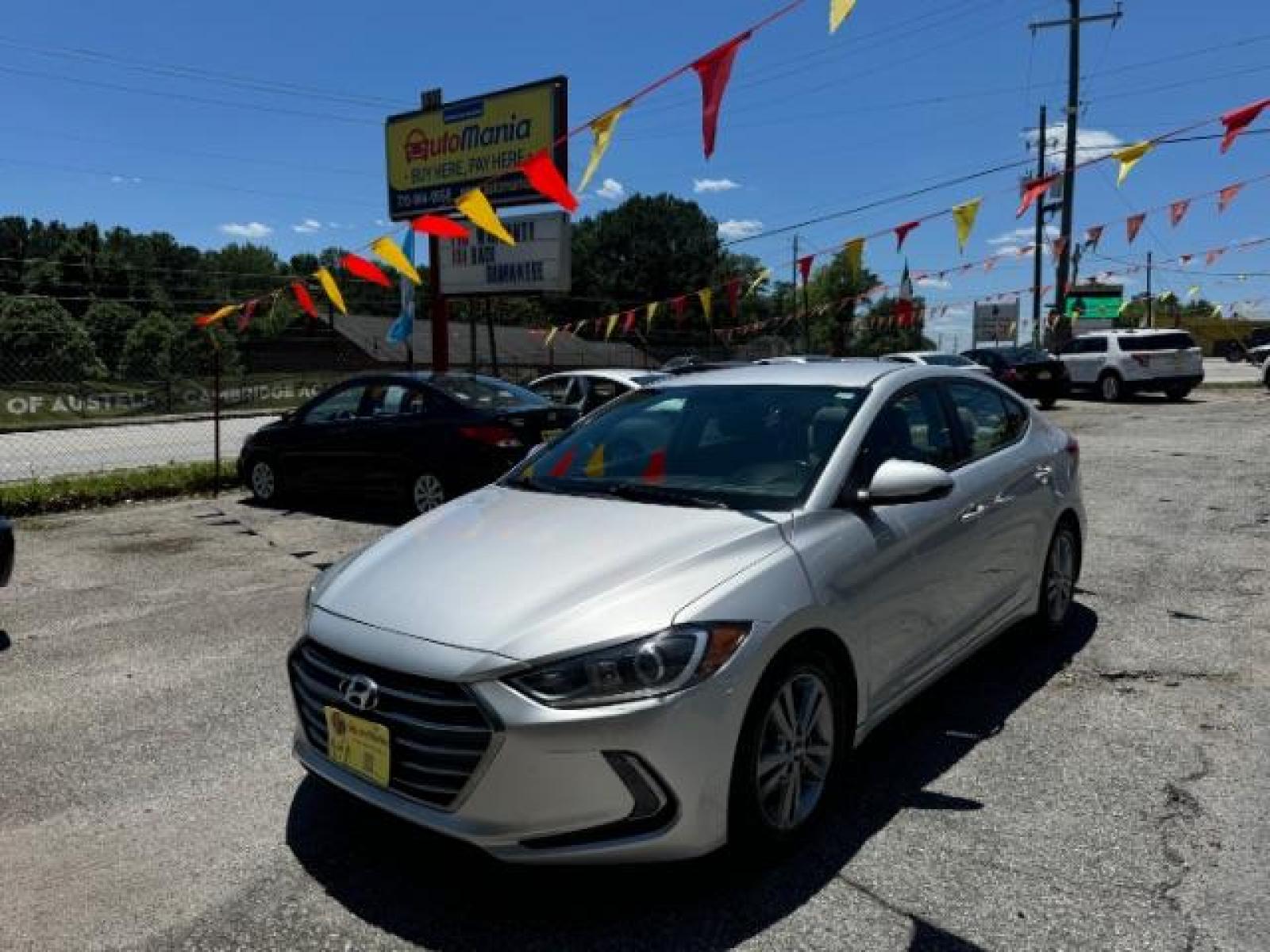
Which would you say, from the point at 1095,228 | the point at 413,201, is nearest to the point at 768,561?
the point at 413,201

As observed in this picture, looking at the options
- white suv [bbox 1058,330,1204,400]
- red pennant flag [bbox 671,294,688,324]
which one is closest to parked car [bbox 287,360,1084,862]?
red pennant flag [bbox 671,294,688,324]

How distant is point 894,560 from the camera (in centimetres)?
336

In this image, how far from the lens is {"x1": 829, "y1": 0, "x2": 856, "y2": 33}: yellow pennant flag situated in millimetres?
6473

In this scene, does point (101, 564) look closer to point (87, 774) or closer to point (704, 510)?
point (87, 774)

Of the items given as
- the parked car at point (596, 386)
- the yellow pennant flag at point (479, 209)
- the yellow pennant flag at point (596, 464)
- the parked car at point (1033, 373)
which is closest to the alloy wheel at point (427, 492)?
the yellow pennant flag at point (479, 209)

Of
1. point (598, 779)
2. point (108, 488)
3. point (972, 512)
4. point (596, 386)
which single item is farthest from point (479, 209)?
point (598, 779)

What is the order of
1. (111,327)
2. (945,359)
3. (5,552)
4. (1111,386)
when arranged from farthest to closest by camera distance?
(111,327) → (1111,386) → (945,359) → (5,552)

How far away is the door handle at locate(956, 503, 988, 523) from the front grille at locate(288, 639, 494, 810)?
2207mm

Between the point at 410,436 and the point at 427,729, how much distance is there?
21.2 feet

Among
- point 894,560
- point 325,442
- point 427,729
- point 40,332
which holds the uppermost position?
point 40,332

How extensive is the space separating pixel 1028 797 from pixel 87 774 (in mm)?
3394

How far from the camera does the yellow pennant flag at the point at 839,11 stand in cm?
647

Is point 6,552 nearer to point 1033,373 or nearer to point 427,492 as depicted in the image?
point 427,492

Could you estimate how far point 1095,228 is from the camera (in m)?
19.5
